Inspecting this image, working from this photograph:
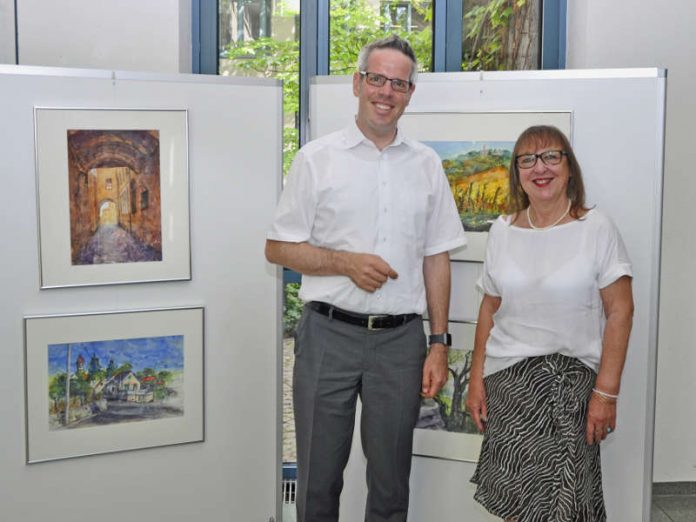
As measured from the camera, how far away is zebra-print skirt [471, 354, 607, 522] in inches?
76.9

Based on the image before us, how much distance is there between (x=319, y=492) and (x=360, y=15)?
210 centimetres

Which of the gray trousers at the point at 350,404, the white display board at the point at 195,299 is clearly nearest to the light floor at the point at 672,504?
the white display board at the point at 195,299

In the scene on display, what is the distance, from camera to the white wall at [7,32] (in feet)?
9.30

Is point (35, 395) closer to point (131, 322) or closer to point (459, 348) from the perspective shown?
point (131, 322)

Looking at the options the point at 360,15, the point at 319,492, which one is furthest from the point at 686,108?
the point at 319,492

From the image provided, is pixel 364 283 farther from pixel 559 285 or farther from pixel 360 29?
pixel 360 29

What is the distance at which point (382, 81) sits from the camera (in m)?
2.04

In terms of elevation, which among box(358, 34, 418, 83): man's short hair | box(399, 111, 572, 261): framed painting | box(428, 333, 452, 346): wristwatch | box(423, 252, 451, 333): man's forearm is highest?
box(358, 34, 418, 83): man's short hair

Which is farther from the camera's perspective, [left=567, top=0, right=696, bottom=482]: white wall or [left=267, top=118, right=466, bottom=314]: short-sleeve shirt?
[left=567, top=0, right=696, bottom=482]: white wall

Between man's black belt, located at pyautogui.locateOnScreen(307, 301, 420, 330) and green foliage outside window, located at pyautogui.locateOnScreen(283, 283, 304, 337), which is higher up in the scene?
man's black belt, located at pyautogui.locateOnScreen(307, 301, 420, 330)

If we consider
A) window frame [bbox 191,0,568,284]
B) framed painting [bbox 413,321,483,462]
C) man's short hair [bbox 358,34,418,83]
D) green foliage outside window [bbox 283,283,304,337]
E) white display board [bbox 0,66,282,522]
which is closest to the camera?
man's short hair [bbox 358,34,418,83]

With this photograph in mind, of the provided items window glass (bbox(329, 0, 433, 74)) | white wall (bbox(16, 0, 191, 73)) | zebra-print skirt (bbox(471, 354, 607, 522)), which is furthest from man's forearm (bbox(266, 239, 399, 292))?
window glass (bbox(329, 0, 433, 74))

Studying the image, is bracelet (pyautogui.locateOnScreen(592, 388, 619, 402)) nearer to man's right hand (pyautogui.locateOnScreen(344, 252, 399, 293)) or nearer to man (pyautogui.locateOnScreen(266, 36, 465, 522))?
man (pyautogui.locateOnScreen(266, 36, 465, 522))

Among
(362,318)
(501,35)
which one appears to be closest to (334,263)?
(362,318)
